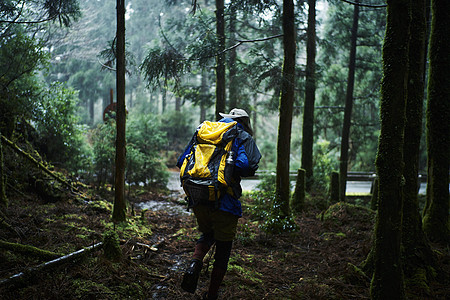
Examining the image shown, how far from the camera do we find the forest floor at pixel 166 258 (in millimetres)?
3610

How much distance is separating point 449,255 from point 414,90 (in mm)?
2797

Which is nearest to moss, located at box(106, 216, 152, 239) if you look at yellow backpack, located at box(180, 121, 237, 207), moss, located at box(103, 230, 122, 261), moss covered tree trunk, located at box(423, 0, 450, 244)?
moss, located at box(103, 230, 122, 261)

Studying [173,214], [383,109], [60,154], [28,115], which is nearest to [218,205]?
[383,109]

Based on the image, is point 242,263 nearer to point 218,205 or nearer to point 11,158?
point 218,205

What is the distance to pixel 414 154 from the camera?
4.66m

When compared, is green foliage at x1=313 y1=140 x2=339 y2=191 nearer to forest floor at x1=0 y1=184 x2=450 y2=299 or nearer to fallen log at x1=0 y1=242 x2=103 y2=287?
forest floor at x1=0 y1=184 x2=450 y2=299

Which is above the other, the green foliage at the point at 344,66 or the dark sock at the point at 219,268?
the green foliage at the point at 344,66

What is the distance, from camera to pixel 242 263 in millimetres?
5184

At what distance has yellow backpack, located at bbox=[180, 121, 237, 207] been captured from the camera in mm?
3357

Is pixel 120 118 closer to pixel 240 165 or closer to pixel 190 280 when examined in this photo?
pixel 240 165

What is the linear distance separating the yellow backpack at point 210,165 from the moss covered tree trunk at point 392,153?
168 cm

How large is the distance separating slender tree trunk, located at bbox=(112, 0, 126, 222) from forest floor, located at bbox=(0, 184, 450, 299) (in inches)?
15.8

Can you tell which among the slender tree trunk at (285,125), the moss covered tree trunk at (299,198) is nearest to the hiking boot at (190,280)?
the slender tree trunk at (285,125)

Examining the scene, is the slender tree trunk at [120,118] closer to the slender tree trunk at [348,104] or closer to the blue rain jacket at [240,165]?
the blue rain jacket at [240,165]
